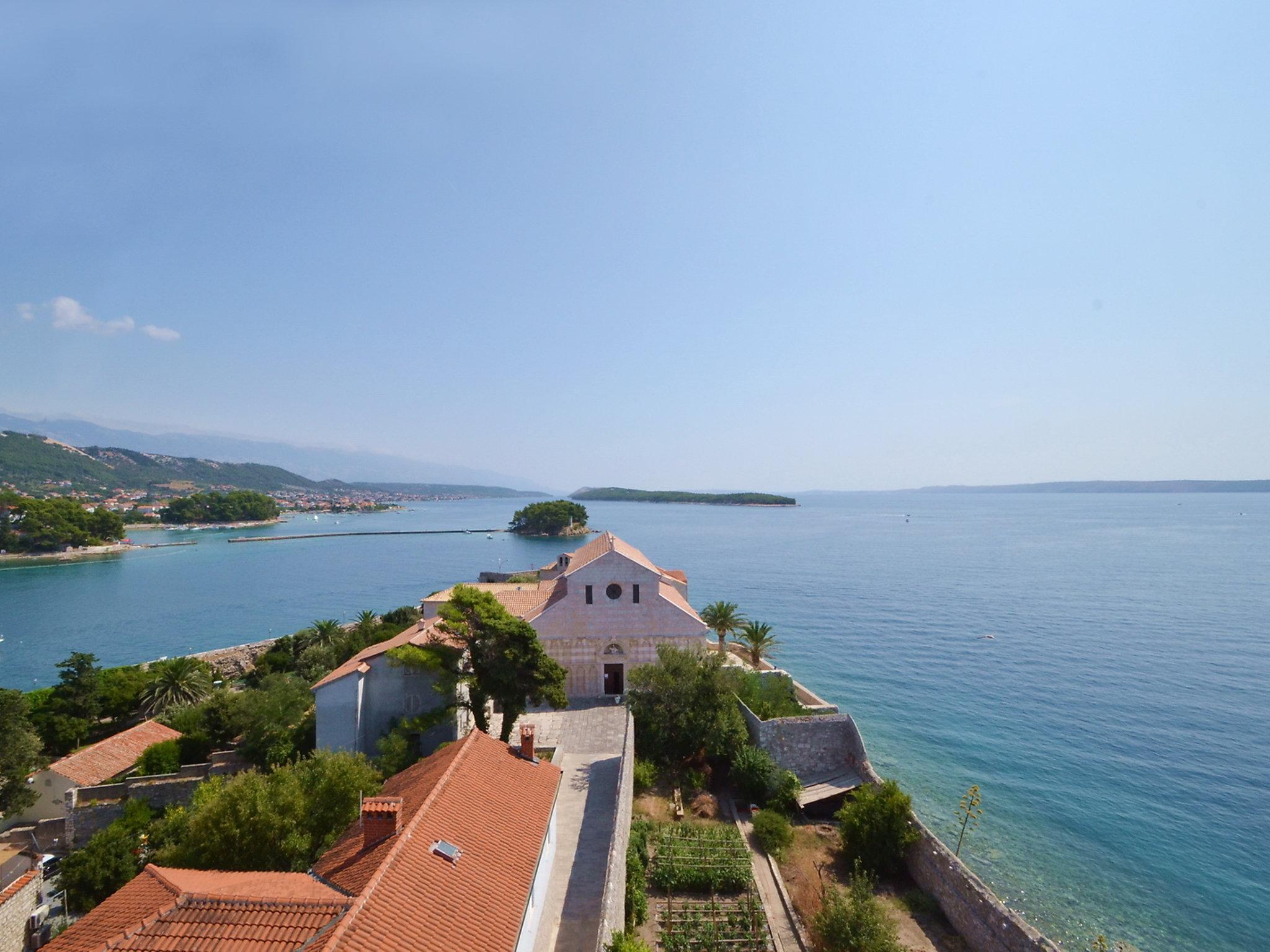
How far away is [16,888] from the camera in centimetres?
1611

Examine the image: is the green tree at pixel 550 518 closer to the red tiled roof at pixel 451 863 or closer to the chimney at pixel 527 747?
the chimney at pixel 527 747

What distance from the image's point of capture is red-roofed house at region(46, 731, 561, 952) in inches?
358

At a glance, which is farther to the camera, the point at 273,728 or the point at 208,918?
the point at 273,728

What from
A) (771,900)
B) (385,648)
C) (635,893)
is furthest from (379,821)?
(385,648)

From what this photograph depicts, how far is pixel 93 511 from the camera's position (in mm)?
111375

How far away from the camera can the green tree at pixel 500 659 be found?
69.2 ft

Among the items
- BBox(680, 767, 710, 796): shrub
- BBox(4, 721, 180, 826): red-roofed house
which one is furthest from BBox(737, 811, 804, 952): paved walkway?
BBox(4, 721, 180, 826): red-roofed house

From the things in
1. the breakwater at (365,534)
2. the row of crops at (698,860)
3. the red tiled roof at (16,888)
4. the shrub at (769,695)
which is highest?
the shrub at (769,695)

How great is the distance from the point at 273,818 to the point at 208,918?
5.92m

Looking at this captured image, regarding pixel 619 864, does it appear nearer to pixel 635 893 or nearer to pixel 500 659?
pixel 635 893

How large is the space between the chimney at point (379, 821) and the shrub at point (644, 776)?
33.8 ft

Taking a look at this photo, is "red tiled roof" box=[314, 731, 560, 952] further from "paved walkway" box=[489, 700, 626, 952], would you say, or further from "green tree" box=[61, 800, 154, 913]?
"green tree" box=[61, 800, 154, 913]

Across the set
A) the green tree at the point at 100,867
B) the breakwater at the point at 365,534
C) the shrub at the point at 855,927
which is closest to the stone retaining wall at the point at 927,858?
the shrub at the point at 855,927

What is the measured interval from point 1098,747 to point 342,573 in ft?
294
